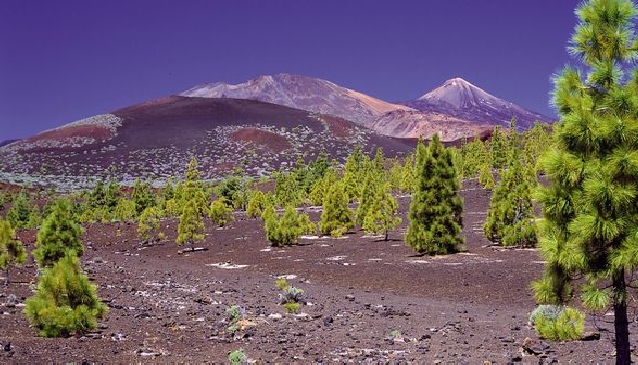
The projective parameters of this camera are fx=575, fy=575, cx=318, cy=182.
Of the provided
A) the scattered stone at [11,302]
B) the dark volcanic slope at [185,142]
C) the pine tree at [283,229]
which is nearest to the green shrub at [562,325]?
the scattered stone at [11,302]

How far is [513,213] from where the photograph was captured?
96.5 feet

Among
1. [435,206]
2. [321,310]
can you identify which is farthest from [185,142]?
[321,310]

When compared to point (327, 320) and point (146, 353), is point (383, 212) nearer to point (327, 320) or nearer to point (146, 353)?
point (327, 320)

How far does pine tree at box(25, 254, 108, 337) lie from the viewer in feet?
36.4

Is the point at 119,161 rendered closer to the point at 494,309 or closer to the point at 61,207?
the point at 61,207

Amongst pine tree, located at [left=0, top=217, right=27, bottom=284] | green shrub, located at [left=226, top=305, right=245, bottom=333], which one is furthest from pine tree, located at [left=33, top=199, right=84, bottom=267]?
green shrub, located at [left=226, top=305, right=245, bottom=333]

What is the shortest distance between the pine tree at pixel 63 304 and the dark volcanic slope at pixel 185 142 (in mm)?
94753

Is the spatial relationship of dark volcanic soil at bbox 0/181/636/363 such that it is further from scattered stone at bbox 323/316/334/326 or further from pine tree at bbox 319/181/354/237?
pine tree at bbox 319/181/354/237

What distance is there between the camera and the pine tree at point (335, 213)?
4112 cm

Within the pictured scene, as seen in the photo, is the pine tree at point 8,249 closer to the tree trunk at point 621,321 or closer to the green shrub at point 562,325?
the green shrub at point 562,325

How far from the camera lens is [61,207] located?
20.9m

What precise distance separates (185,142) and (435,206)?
110m

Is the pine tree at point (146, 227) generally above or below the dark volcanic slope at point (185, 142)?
below

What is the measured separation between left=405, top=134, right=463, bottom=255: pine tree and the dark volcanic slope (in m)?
80.7
